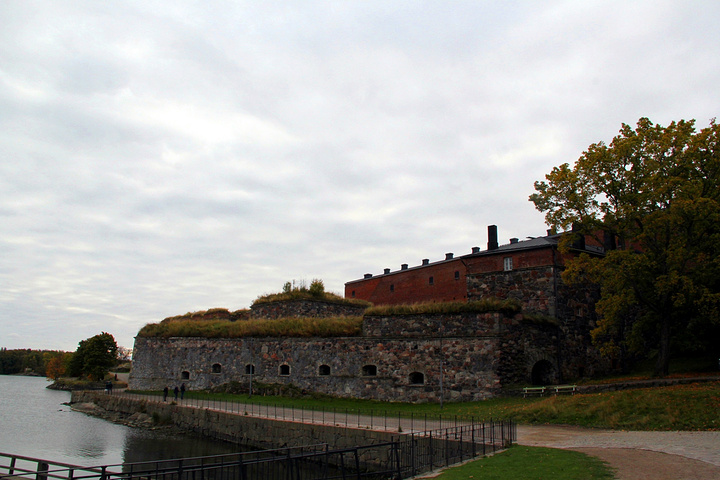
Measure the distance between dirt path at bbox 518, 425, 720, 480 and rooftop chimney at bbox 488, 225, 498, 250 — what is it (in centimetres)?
2196

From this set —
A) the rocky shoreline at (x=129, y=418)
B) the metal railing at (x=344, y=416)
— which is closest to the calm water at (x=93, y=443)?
the rocky shoreline at (x=129, y=418)

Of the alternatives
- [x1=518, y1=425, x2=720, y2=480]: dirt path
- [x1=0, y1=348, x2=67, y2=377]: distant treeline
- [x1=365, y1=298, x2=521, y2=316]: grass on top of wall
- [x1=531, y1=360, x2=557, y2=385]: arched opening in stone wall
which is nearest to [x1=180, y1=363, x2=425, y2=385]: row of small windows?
[x1=365, y1=298, x2=521, y2=316]: grass on top of wall

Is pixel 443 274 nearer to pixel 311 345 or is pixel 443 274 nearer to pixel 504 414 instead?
pixel 311 345

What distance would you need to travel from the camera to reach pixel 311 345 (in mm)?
29453

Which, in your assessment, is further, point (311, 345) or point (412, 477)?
point (311, 345)

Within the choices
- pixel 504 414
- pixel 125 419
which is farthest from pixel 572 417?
pixel 125 419

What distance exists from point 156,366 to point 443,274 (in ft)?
88.4

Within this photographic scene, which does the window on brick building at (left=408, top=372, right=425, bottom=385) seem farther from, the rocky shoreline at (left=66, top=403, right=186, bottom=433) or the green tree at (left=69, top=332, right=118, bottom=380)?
the green tree at (left=69, top=332, right=118, bottom=380)

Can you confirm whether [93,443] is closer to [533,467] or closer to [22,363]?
[533,467]

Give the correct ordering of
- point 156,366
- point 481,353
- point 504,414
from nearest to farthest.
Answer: point 504,414
point 481,353
point 156,366

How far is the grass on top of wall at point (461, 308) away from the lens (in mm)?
25719

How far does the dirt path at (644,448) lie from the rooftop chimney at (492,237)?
21958 millimetres

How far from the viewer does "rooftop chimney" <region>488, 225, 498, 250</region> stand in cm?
3850

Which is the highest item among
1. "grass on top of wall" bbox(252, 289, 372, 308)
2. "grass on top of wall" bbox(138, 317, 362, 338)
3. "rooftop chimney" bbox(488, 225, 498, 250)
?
"rooftop chimney" bbox(488, 225, 498, 250)
